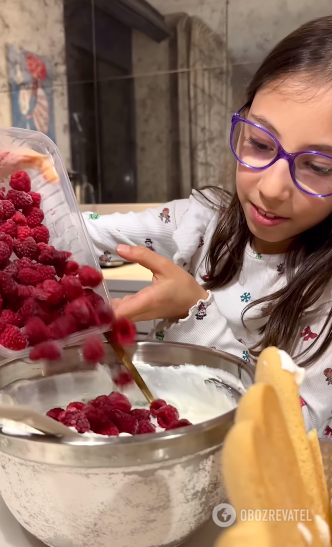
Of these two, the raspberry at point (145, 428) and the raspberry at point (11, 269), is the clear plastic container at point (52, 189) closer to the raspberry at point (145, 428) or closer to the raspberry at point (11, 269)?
the raspberry at point (11, 269)

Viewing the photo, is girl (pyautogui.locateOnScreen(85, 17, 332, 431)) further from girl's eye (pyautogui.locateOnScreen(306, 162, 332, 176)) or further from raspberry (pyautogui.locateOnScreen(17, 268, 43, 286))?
raspberry (pyautogui.locateOnScreen(17, 268, 43, 286))

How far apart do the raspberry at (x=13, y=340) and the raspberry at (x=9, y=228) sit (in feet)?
0.44

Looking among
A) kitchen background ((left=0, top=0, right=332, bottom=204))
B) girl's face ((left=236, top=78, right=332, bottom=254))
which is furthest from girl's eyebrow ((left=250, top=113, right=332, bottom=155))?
kitchen background ((left=0, top=0, right=332, bottom=204))

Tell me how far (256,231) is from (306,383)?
244 mm

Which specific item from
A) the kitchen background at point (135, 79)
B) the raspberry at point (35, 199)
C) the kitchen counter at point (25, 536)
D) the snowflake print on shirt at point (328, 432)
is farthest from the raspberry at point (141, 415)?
the kitchen background at point (135, 79)

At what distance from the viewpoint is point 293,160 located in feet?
1.95

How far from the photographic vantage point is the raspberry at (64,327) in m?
0.45

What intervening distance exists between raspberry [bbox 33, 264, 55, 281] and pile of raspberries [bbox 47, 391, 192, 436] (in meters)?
0.16

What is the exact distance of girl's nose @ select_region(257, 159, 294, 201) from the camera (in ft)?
1.97

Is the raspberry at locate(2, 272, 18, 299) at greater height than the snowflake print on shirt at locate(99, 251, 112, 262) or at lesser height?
greater

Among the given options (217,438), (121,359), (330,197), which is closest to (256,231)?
(330,197)

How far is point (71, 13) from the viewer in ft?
6.74

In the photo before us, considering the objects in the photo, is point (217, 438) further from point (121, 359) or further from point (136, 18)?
point (136, 18)

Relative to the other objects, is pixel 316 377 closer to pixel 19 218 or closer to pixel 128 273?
pixel 19 218
